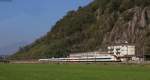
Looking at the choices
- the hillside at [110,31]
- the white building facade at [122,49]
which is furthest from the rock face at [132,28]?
the white building facade at [122,49]

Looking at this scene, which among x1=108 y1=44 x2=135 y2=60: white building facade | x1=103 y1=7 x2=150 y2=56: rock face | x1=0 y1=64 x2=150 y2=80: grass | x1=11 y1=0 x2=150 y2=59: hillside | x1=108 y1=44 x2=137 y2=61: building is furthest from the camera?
x1=11 y1=0 x2=150 y2=59: hillside

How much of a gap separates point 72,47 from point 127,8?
2994 centimetres

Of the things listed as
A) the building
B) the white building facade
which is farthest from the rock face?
the white building facade

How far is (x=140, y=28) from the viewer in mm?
150125

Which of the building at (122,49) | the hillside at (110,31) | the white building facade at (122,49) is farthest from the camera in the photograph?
the hillside at (110,31)

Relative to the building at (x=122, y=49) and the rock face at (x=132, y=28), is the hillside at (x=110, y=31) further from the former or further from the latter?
the building at (x=122, y=49)

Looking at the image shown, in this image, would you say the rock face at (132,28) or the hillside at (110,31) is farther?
the hillside at (110,31)

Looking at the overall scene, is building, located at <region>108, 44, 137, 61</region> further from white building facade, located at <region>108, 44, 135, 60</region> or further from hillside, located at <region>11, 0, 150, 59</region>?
hillside, located at <region>11, 0, 150, 59</region>

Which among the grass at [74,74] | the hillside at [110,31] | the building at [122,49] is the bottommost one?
the grass at [74,74]

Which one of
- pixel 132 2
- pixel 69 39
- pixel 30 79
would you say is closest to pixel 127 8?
pixel 132 2

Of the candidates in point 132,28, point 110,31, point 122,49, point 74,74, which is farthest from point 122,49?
point 74,74

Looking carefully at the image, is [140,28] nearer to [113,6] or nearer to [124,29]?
[124,29]

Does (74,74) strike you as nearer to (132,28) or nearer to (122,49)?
(122,49)

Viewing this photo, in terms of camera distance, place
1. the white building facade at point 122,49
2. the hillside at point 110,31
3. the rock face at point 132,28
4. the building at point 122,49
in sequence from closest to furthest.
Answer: the building at point 122,49, the white building facade at point 122,49, the rock face at point 132,28, the hillside at point 110,31
